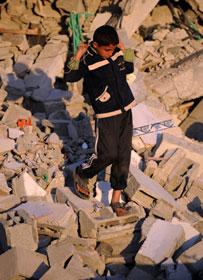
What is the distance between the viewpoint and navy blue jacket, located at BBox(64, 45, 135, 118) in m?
5.54

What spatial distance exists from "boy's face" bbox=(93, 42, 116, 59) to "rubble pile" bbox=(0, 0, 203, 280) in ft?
2.58

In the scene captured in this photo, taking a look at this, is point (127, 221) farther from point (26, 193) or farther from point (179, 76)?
point (179, 76)

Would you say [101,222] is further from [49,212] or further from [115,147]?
[115,147]

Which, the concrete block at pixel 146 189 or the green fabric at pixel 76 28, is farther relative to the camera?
the green fabric at pixel 76 28

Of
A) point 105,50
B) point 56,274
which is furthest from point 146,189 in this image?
point 56,274

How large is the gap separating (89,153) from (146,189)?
131 centimetres

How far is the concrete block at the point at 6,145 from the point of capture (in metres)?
6.87

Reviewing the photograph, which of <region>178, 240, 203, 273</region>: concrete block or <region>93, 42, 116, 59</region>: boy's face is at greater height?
<region>93, 42, 116, 59</region>: boy's face

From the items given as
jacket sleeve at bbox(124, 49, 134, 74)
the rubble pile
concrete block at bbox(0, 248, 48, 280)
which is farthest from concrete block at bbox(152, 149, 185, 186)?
concrete block at bbox(0, 248, 48, 280)

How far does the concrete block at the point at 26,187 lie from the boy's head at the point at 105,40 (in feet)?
5.42

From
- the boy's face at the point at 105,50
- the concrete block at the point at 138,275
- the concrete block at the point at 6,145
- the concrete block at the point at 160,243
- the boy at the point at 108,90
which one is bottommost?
the concrete block at the point at 138,275

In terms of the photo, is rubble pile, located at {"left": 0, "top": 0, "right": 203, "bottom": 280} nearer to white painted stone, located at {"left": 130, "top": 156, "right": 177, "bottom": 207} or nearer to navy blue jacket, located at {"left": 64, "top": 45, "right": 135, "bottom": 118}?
white painted stone, located at {"left": 130, "top": 156, "right": 177, "bottom": 207}

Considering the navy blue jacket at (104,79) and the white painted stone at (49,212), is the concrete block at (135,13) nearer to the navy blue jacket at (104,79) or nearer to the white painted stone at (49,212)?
the navy blue jacket at (104,79)

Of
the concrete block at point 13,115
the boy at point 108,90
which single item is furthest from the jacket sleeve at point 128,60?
the concrete block at point 13,115
